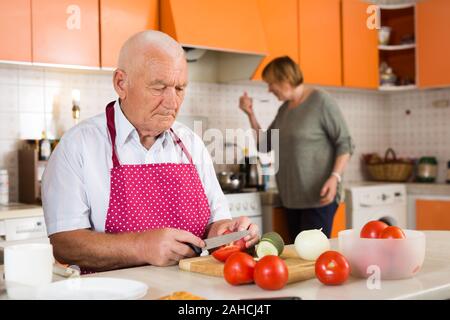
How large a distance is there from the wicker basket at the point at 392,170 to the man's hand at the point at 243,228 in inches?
127

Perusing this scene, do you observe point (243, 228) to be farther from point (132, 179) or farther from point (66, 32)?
point (66, 32)

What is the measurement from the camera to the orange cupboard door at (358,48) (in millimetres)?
4621

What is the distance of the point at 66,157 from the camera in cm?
185

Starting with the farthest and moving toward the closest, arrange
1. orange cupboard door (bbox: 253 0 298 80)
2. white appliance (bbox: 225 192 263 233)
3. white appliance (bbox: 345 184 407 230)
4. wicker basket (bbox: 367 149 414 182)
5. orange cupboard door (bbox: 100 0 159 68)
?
wicker basket (bbox: 367 149 414 182)
white appliance (bbox: 345 184 407 230)
orange cupboard door (bbox: 253 0 298 80)
white appliance (bbox: 225 192 263 233)
orange cupboard door (bbox: 100 0 159 68)

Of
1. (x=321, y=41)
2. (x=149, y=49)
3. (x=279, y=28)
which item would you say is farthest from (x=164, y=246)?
(x=321, y=41)

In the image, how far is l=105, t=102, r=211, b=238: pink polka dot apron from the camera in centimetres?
185

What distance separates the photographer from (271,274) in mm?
1341

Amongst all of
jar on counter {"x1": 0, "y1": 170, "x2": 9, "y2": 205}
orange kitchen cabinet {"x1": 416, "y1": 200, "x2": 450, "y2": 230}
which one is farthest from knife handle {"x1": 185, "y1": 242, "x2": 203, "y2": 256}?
orange kitchen cabinet {"x1": 416, "y1": 200, "x2": 450, "y2": 230}

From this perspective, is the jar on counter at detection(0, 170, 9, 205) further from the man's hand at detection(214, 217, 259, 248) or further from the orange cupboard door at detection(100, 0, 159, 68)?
the man's hand at detection(214, 217, 259, 248)

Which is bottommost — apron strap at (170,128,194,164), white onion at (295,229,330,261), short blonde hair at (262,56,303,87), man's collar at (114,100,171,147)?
white onion at (295,229,330,261)

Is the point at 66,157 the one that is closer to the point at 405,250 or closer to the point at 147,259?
the point at 147,259

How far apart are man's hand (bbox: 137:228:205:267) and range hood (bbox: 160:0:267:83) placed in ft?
6.93
